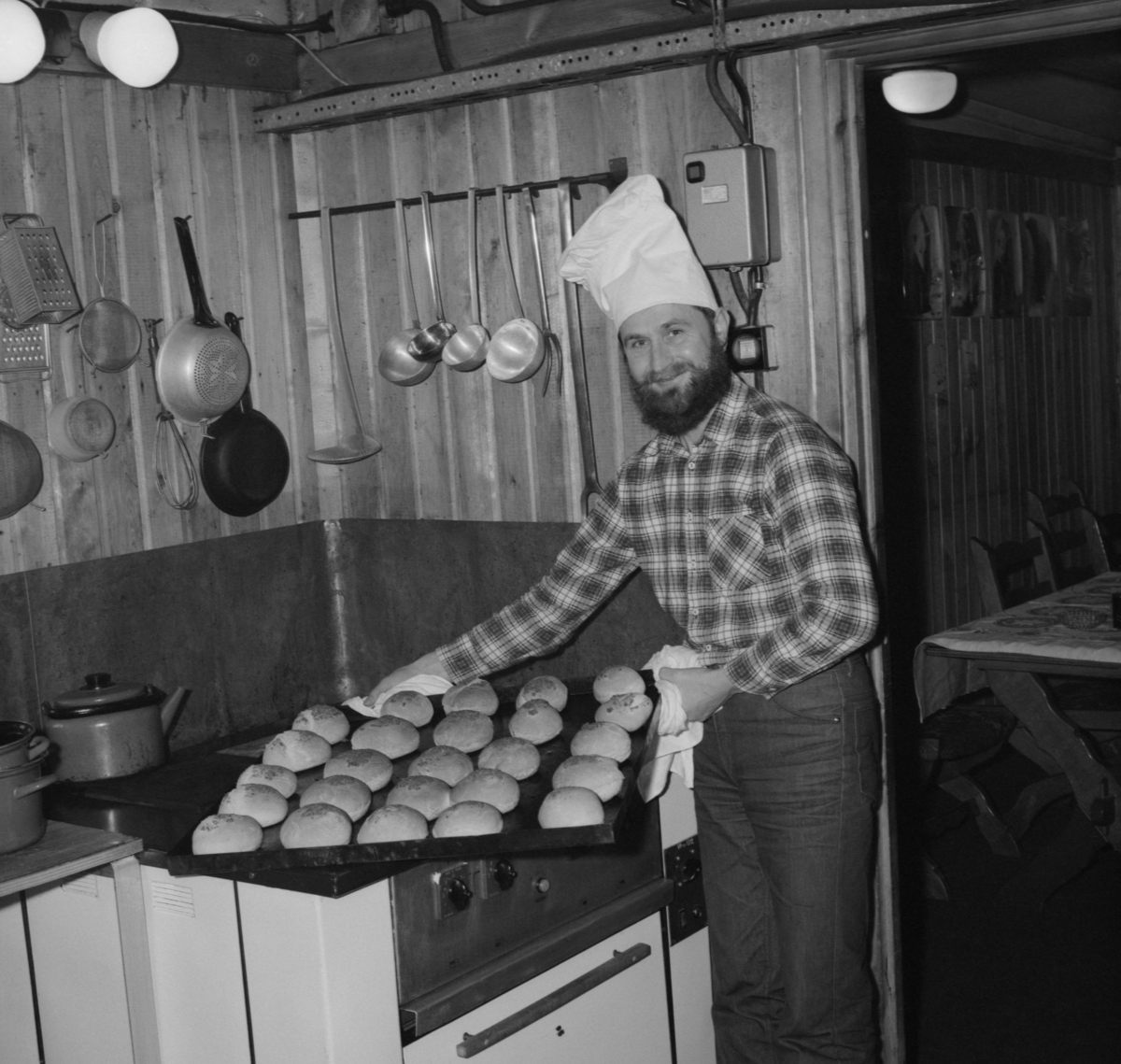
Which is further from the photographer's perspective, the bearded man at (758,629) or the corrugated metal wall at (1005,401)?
the corrugated metal wall at (1005,401)

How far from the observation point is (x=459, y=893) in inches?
80.6

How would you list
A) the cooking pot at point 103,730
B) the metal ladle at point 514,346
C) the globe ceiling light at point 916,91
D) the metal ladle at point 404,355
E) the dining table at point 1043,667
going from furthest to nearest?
the globe ceiling light at point 916,91
the dining table at point 1043,667
the metal ladle at point 404,355
the metal ladle at point 514,346
the cooking pot at point 103,730

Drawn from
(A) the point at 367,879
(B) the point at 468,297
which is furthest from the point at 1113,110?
(A) the point at 367,879

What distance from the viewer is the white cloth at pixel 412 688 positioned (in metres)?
2.56

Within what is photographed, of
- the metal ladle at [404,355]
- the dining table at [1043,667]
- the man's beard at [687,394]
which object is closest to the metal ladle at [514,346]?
the metal ladle at [404,355]

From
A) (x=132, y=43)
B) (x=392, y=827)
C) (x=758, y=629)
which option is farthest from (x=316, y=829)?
(x=132, y=43)

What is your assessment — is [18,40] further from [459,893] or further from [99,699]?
[459,893]

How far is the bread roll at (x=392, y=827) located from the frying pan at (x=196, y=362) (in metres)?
1.18

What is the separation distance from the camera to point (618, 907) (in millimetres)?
2387

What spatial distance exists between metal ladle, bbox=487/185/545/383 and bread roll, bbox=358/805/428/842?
3.73 feet

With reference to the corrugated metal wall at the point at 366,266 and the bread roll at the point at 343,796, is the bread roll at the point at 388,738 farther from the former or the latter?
the corrugated metal wall at the point at 366,266

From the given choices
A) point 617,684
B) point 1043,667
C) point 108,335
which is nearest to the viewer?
point 617,684

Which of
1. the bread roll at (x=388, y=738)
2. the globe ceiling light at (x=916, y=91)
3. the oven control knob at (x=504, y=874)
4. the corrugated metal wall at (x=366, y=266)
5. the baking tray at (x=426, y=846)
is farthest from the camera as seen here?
the globe ceiling light at (x=916, y=91)

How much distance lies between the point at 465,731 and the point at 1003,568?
2.51 meters
